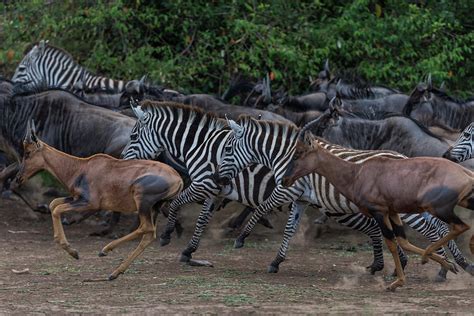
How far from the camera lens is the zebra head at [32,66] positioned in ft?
61.4

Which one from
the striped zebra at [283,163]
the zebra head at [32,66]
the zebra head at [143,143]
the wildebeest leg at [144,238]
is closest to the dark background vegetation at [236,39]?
the zebra head at [32,66]

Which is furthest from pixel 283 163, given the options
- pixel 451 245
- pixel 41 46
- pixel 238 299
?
pixel 41 46

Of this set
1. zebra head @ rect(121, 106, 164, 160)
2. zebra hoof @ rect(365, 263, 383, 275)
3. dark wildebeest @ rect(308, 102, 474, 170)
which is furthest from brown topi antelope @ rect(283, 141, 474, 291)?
→ dark wildebeest @ rect(308, 102, 474, 170)

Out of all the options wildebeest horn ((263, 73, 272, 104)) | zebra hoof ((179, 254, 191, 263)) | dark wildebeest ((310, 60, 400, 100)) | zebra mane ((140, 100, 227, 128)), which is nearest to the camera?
zebra hoof ((179, 254, 191, 263))

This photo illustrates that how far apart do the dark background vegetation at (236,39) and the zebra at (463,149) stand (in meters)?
5.69

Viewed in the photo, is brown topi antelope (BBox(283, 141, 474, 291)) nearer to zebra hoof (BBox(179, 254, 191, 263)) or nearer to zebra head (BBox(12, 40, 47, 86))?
zebra hoof (BBox(179, 254, 191, 263))

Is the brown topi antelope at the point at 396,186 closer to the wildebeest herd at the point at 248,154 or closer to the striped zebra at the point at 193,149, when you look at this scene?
the wildebeest herd at the point at 248,154

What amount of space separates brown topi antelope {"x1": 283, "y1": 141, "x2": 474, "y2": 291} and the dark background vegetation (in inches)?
318

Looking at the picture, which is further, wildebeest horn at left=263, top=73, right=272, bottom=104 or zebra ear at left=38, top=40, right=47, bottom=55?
zebra ear at left=38, top=40, right=47, bottom=55

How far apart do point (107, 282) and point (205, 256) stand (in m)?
2.50

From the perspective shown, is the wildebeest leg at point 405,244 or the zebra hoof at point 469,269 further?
the zebra hoof at point 469,269

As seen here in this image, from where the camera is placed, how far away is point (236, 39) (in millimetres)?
19375

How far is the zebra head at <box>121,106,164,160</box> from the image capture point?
13.2m

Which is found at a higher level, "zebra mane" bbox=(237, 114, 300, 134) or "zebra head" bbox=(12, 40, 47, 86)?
"zebra mane" bbox=(237, 114, 300, 134)
